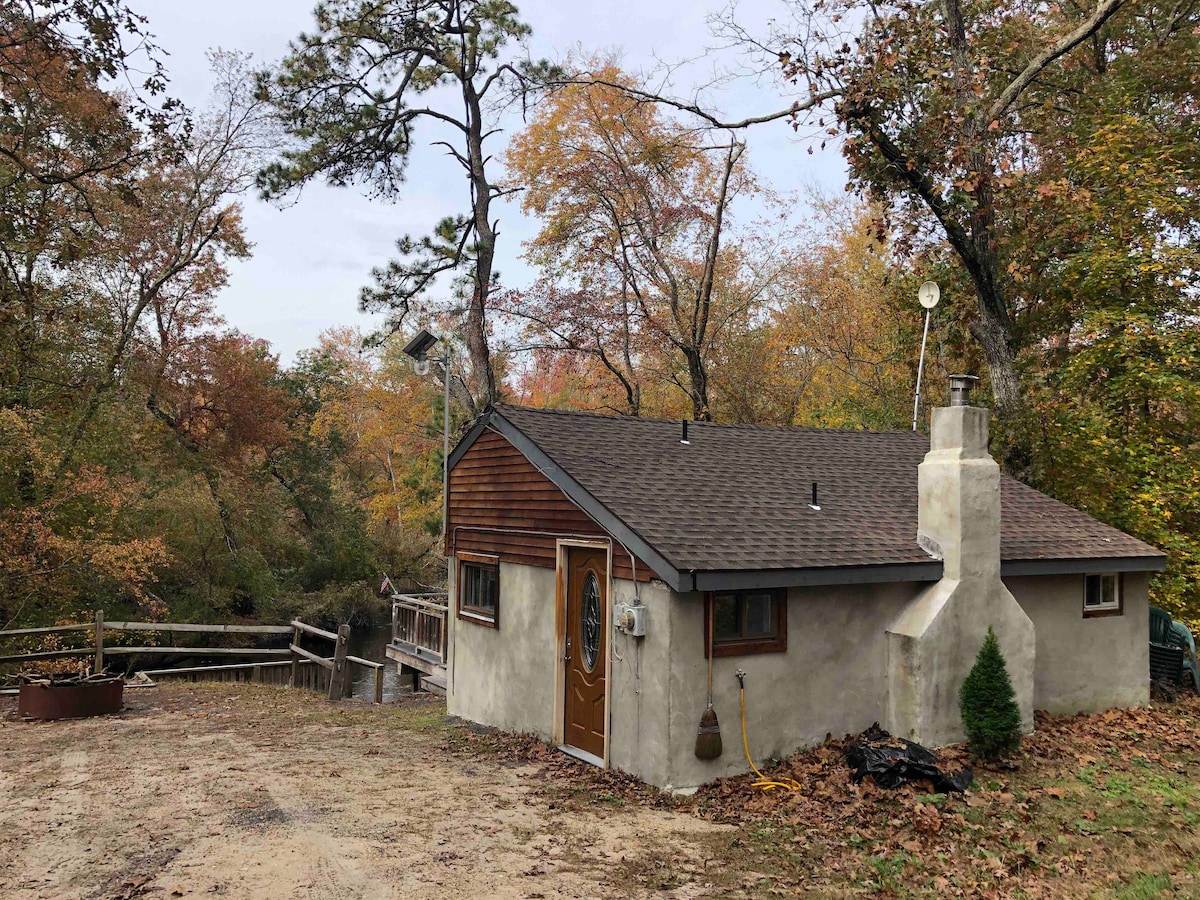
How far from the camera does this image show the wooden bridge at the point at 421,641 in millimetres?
15539

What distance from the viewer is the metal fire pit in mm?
11680

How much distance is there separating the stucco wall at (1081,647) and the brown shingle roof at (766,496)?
529 millimetres

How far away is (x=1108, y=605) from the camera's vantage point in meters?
11.2

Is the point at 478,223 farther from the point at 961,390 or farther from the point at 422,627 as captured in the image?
the point at 961,390

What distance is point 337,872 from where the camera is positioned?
226 inches

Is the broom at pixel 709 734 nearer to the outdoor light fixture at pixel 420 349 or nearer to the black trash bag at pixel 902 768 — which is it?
the black trash bag at pixel 902 768

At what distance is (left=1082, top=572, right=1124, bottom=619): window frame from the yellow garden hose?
5.46 m

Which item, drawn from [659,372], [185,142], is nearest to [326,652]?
[659,372]

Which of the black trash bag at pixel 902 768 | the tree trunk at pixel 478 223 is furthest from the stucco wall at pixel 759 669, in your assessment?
the tree trunk at pixel 478 223

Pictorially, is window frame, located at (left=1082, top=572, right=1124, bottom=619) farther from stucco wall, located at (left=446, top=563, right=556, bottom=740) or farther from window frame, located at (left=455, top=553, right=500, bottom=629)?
window frame, located at (left=455, top=553, right=500, bottom=629)

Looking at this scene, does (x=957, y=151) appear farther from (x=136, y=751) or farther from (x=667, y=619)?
(x=136, y=751)

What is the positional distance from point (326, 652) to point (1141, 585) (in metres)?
25.8

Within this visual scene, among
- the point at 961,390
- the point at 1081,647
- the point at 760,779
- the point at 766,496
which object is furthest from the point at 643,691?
the point at 1081,647

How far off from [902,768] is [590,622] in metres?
3.37
